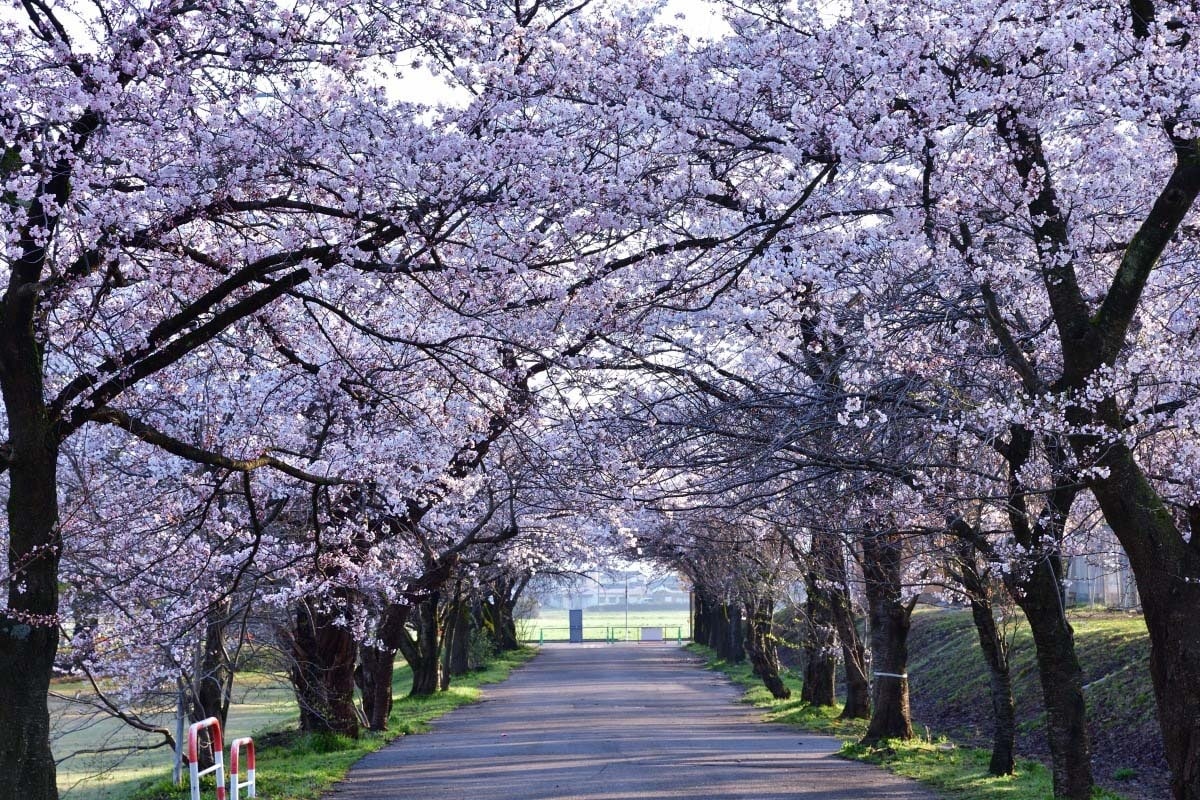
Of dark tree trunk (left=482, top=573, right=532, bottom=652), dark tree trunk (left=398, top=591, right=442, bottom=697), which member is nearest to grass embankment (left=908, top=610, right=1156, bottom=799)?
dark tree trunk (left=398, top=591, right=442, bottom=697)

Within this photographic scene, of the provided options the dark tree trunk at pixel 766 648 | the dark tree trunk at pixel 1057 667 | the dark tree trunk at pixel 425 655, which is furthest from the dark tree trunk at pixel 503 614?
the dark tree trunk at pixel 1057 667

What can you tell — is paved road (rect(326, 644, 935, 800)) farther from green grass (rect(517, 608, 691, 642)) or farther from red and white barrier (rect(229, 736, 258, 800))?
green grass (rect(517, 608, 691, 642))

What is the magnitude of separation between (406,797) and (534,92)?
8.84 m

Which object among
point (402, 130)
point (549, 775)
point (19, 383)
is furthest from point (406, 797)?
point (402, 130)

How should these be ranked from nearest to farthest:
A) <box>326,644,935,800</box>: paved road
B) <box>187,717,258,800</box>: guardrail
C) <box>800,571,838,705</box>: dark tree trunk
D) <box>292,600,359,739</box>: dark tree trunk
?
<box>187,717,258,800</box>: guardrail, <box>326,644,935,800</box>: paved road, <box>292,600,359,739</box>: dark tree trunk, <box>800,571,838,705</box>: dark tree trunk

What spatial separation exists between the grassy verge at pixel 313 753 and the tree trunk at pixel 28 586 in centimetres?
625

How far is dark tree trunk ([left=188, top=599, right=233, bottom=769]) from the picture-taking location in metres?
14.2

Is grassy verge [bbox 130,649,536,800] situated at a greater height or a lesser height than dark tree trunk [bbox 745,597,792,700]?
lesser

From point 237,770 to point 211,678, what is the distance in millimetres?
3852

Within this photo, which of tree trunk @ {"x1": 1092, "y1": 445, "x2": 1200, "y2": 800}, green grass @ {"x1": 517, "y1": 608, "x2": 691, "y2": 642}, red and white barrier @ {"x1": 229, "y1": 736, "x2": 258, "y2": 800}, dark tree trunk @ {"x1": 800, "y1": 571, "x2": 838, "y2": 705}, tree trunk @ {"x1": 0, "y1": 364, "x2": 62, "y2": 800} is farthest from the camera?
green grass @ {"x1": 517, "y1": 608, "x2": 691, "y2": 642}

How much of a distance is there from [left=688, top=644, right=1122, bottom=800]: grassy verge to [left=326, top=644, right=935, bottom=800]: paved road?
421 mm

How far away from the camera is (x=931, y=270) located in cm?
1014

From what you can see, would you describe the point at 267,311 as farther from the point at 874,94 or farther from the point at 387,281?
the point at 874,94

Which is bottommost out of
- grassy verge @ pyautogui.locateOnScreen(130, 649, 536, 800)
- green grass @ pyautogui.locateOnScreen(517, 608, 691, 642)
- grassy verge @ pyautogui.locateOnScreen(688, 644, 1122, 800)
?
grassy verge @ pyautogui.locateOnScreen(688, 644, 1122, 800)
